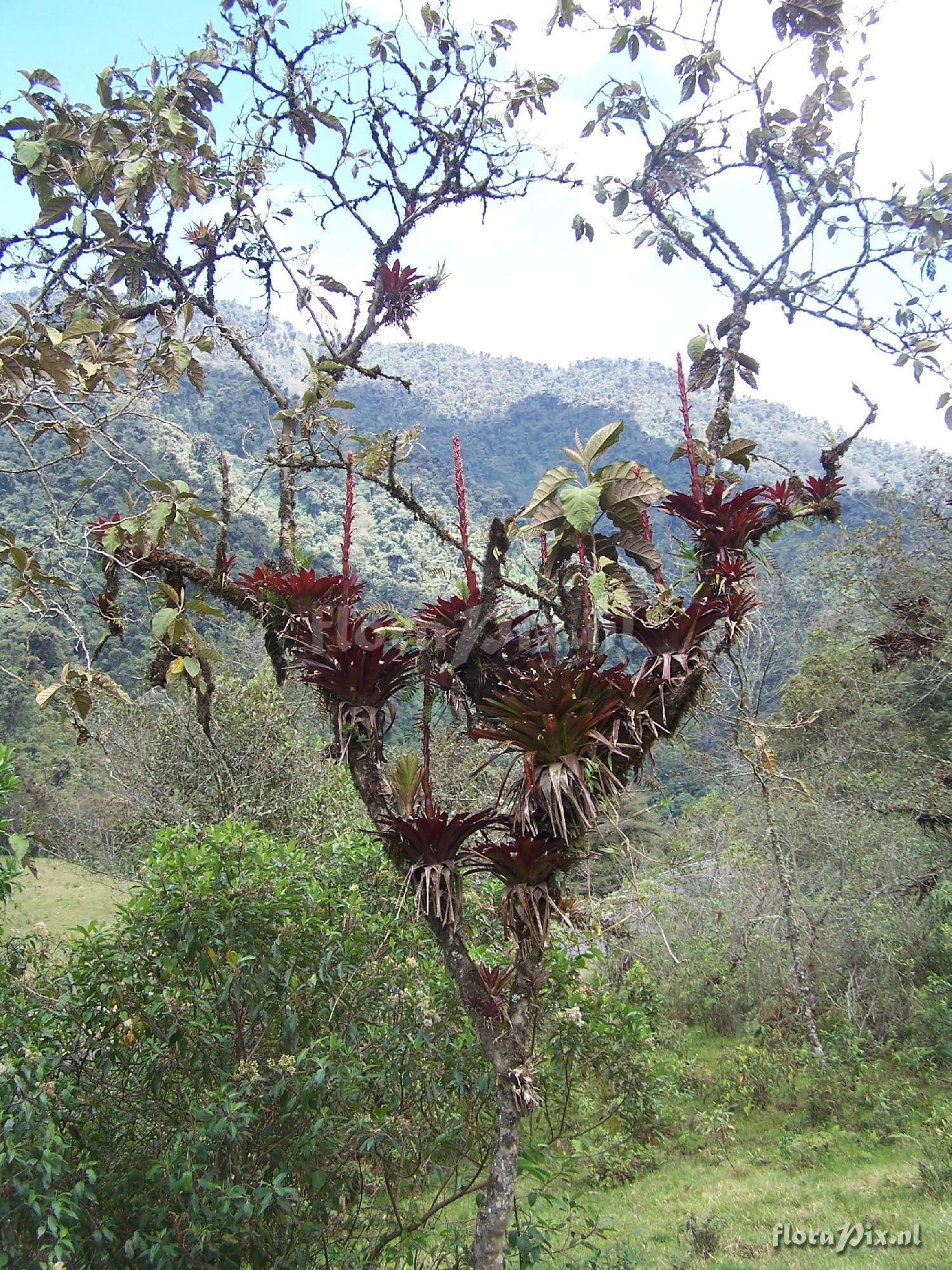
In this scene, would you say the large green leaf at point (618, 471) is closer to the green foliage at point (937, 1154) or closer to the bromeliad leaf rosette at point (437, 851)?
the bromeliad leaf rosette at point (437, 851)

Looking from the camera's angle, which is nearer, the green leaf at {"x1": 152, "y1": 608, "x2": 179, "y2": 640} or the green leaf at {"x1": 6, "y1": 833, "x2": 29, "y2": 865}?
the green leaf at {"x1": 6, "y1": 833, "x2": 29, "y2": 865}

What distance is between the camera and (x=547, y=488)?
2.64 m

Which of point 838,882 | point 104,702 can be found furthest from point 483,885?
point 104,702

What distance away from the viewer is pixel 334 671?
2791 mm

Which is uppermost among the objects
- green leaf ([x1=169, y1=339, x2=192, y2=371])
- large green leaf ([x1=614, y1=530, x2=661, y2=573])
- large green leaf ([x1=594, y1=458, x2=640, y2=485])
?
green leaf ([x1=169, y1=339, x2=192, y2=371])

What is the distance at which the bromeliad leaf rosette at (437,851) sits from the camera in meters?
2.58

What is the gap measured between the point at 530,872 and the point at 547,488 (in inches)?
46.6

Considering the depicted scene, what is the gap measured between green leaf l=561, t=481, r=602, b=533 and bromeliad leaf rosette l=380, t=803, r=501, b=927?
0.92 m

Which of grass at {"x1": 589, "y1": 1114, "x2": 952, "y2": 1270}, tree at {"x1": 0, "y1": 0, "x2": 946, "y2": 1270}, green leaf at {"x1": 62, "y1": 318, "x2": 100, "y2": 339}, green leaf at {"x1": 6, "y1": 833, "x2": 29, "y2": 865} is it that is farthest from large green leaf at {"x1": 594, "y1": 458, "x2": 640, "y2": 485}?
grass at {"x1": 589, "y1": 1114, "x2": 952, "y2": 1270}

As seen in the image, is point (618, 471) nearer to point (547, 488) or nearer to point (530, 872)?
point (547, 488)

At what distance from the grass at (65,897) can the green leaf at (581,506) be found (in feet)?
38.9

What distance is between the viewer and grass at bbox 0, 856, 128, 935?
42.4ft

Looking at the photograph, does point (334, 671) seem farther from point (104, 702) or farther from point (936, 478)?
point (936, 478)

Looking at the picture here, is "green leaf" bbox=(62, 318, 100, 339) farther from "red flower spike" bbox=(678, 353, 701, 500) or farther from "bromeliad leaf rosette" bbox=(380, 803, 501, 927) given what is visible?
"red flower spike" bbox=(678, 353, 701, 500)
